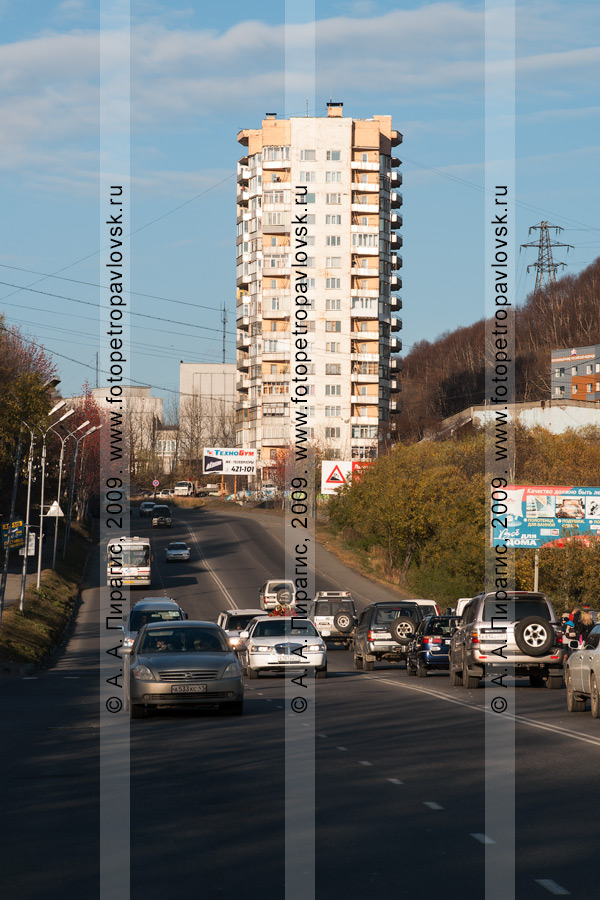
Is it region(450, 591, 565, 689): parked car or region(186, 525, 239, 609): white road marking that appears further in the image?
region(186, 525, 239, 609): white road marking

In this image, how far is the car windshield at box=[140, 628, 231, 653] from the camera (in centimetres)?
1917

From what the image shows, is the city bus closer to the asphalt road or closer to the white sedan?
the white sedan

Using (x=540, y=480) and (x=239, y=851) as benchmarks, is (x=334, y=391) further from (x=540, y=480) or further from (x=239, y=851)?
(x=239, y=851)

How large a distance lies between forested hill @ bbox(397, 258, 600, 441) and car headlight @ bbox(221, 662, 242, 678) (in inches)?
4377

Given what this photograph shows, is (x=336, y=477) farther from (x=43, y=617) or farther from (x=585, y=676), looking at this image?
(x=585, y=676)

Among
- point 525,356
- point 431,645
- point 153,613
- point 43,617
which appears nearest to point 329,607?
point 43,617

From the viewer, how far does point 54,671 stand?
1281 inches

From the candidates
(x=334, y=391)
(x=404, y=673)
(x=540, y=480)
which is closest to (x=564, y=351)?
(x=334, y=391)

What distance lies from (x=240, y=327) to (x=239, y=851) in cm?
13894

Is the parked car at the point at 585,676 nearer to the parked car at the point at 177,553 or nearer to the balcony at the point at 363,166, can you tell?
the parked car at the point at 177,553

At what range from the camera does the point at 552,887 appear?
23.9ft

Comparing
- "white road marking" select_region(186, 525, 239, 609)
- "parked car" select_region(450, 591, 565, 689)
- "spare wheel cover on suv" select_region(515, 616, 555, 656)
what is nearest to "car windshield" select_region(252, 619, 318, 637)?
"parked car" select_region(450, 591, 565, 689)

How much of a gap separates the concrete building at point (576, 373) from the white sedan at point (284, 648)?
104 meters

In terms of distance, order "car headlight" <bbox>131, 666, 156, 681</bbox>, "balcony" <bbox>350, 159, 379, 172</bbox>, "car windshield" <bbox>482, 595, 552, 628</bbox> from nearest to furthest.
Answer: "car headlight" <bbox>131, 666, 156, 681</bbox> < "car windshield" <bbox>482, 595, 552, 628</bbox> < "balcony" <bbox>350, 159, 379, 172</bbox>
